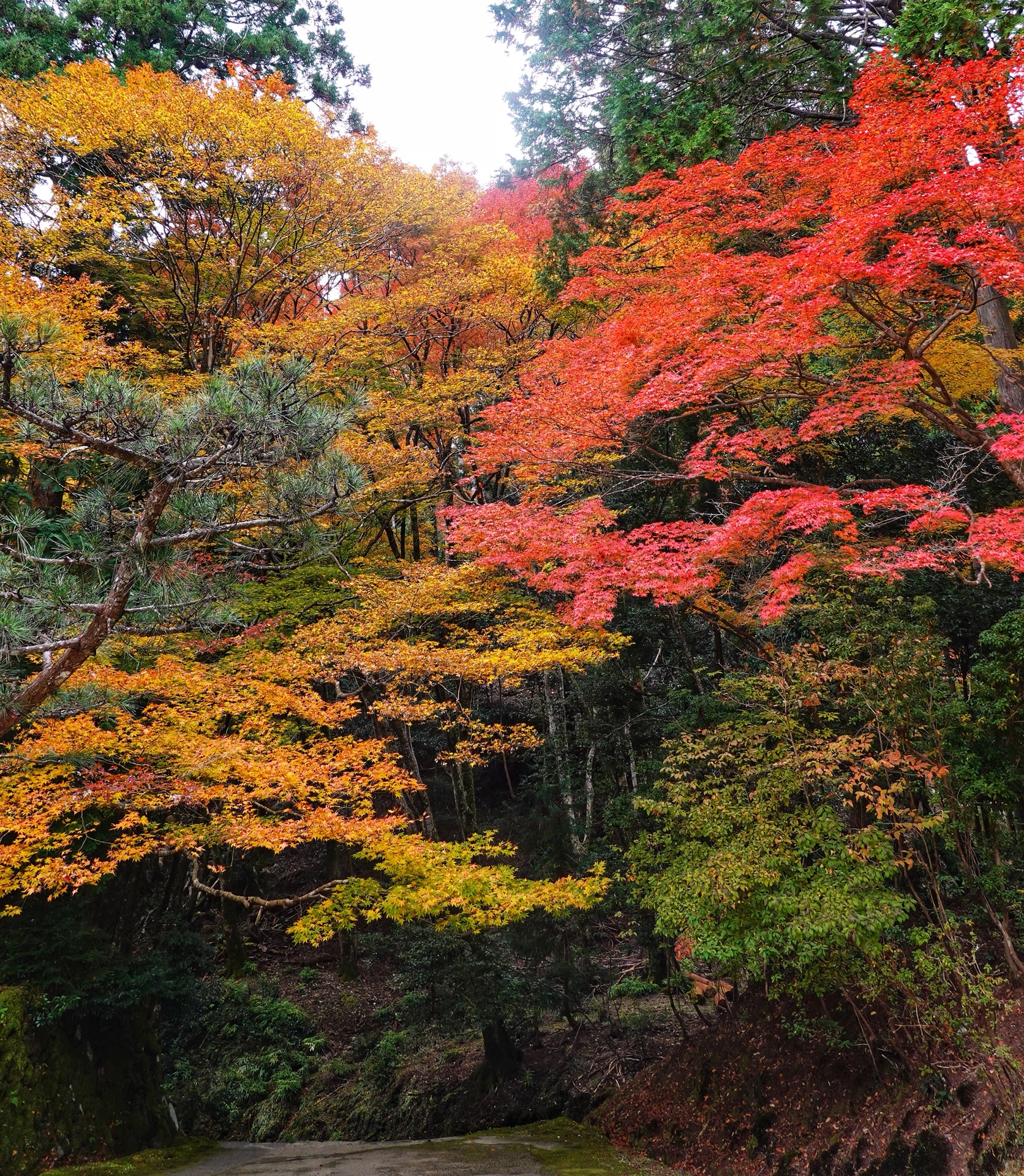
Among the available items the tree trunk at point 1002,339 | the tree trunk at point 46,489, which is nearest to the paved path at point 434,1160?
the tree trunk at point 46,489

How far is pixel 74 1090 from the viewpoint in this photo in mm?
7824

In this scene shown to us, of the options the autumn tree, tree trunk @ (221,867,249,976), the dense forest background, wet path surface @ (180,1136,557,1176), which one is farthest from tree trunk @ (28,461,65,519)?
tree trunk @ (221,867,249,976)

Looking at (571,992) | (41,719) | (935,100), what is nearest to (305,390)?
(41,719)

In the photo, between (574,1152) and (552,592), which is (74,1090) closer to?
(574,1152)

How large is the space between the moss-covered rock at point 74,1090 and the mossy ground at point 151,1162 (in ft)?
0.77

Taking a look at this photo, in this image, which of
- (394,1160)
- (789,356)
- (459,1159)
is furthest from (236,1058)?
(789,356)

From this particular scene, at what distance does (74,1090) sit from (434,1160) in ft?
13.0

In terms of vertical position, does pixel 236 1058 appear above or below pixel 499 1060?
below

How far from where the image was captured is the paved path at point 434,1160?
628 cm

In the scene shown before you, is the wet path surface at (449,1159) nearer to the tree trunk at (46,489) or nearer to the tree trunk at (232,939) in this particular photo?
the tree trunk at (232,939)

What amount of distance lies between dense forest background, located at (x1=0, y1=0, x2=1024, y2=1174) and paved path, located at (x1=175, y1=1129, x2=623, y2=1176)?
0.83 metres

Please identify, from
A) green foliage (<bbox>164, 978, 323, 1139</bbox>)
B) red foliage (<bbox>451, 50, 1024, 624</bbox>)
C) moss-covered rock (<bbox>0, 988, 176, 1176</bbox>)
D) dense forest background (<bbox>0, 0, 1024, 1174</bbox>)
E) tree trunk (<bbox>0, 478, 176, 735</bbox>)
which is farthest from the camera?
green foliage (<bbox>164, 978, 323, 1139</bbox>)

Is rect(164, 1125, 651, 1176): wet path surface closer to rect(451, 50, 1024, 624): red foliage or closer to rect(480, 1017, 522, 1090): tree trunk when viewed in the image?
rect(480, 1017, 522, 1090): tree trunk

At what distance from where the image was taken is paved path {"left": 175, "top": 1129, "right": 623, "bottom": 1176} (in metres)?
6.28
